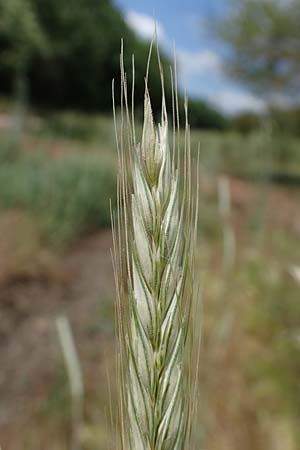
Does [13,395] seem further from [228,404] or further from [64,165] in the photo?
[64,165]

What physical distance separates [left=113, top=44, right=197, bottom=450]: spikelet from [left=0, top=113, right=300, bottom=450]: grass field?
53 mm

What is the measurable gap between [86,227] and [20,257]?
1323 mm

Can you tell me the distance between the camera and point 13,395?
2.52 m

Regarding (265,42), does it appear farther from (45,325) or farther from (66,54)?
(45,325)

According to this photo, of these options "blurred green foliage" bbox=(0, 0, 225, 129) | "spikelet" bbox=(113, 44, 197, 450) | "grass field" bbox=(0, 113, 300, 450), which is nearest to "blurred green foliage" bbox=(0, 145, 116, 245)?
"grass field" bbox=(0, 113, 300, 450)

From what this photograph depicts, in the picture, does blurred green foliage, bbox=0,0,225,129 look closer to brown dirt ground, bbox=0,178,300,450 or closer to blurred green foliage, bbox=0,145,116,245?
blurred green foliage, bbox=0,145,116,245

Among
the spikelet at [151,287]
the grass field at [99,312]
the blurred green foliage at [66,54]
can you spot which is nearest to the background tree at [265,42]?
the blurred green foliage at [66,54]

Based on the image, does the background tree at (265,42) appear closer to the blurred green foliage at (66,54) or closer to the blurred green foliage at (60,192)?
the blurred green foliage at (66,54)

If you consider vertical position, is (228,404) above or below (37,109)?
below

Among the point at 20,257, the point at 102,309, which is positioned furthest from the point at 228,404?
the point at 20,257

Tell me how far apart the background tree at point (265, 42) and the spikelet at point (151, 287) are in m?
12.7

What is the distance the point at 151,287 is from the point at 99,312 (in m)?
3.09

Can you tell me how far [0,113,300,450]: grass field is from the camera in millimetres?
2277

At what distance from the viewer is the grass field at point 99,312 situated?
7.47 ft
